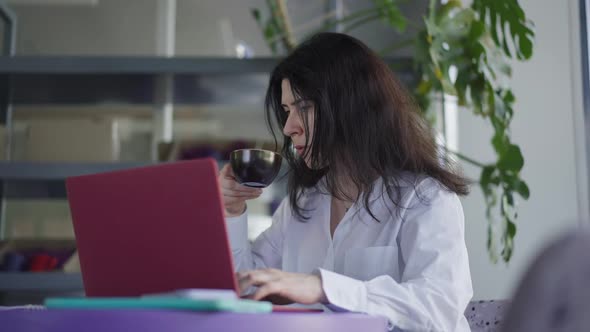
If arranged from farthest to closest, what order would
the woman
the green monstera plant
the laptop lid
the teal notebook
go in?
the green monstera plant, the woman, the laptop lid, the teal notebook

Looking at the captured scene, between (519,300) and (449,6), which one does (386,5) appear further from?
(519,300)

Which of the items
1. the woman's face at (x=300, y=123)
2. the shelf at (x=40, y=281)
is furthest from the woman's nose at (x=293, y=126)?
the shelf at (x=40, y=281)

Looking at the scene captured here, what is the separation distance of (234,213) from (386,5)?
114 centimetres

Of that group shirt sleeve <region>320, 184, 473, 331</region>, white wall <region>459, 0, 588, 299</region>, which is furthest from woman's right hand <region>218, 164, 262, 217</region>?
white wall <region>459, 0, 588, 299</region>

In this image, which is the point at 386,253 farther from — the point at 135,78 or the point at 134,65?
the point at 135,78

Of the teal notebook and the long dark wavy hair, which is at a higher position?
the long dark wavy hair

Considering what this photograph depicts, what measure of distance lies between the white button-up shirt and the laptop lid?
20 cm

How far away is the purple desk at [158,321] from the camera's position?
2.30 feet

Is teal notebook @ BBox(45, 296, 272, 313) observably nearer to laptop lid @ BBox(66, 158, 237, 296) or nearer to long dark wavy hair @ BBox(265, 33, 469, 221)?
laptop lid @ BBox(66, 158, 237, 296)

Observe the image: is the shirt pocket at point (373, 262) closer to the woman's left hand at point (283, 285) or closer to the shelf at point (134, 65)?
the woman's left hand at point (283, 285)

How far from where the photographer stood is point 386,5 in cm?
224

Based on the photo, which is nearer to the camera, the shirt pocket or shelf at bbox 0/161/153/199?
the shirt pocket

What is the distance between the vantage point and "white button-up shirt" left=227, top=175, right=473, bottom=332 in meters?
1.02

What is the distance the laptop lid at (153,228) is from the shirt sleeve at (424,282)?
0.20 metres
